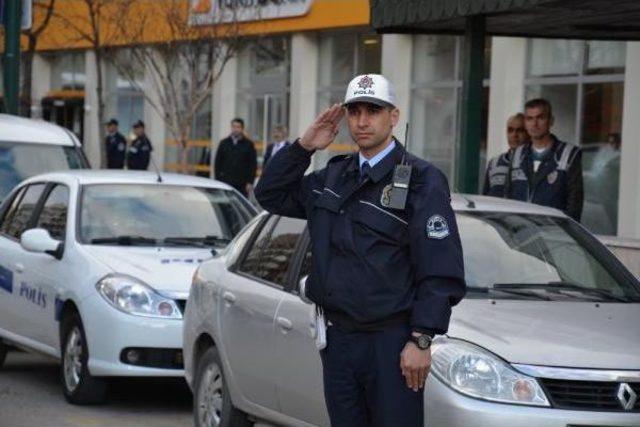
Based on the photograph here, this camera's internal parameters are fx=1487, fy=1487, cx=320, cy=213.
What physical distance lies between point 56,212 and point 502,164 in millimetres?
3453

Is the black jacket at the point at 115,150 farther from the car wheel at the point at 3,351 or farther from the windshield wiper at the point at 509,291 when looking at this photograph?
the windshield wiper at the point at 509,291

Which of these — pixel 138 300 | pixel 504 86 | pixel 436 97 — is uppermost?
pixel 504 86

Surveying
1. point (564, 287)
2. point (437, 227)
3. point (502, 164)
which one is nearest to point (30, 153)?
point (502, 164)

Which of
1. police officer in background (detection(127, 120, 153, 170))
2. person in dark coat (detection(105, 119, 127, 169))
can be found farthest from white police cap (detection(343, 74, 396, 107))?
person in dark coat (detection(105, 119, 127, 169))

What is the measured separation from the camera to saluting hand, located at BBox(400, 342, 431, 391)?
5.19 meters

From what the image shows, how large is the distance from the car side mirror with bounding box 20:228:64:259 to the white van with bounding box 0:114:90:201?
14.5ft

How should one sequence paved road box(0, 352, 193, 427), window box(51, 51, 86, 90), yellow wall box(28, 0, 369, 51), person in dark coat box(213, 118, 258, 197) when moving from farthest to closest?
window box(51, 51, 86, 90), yellow wall box(28, 0, 369, 51), person in dark coat box(213, 118, 258, 197), paved road box(0, 352, 193, 427)

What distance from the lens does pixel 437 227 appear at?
5.23m

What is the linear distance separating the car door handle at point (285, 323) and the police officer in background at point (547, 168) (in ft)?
13.4

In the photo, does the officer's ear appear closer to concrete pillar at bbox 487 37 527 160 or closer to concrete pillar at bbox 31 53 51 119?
concrete pillar at bbox 487 37 527 160

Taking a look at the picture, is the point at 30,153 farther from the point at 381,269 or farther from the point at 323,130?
the point at 381,269

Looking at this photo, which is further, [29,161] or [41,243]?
[29,161]

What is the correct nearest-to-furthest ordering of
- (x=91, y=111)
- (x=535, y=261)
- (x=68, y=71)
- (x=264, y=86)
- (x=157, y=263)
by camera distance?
(x=535, y=261), (x=157, y=263), (x=264, y=86), (x=91, y=111), (x=68, y=71)

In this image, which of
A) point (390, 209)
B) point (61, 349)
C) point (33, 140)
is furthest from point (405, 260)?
point (33, 140)
